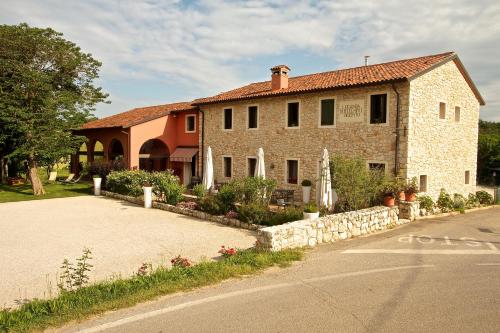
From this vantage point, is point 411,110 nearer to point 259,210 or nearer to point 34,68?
point 259,210

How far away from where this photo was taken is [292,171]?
19.5 meters

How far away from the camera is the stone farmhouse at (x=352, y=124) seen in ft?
51.8

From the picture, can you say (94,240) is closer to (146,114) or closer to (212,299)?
(212,299)

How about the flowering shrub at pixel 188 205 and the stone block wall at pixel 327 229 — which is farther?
the flowering shrub at pixel 188 205

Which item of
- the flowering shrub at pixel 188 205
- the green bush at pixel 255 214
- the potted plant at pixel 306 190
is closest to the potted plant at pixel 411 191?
the potted plant at pixel 306 190

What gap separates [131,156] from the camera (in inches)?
983

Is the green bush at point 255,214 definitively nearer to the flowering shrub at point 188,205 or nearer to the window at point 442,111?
the flowering shrub at point 188,205

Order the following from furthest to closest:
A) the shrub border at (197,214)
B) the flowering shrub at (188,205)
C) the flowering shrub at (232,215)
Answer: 1. the flowering shrub at (188,205)
2. the flowering shrub at (232,215)
3. the shrub border at (197,214)

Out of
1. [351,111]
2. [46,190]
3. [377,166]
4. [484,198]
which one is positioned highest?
[351,111]

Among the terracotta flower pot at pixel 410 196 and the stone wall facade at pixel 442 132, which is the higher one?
the stone wall facade at pixel 442 132

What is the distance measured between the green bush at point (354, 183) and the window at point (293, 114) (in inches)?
221

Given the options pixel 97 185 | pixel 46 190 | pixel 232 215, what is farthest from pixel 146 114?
pixel 232 215

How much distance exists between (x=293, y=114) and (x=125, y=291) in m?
14.8

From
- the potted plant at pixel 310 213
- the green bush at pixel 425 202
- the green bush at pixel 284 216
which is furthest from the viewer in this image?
the green bush at pixel 425 202
